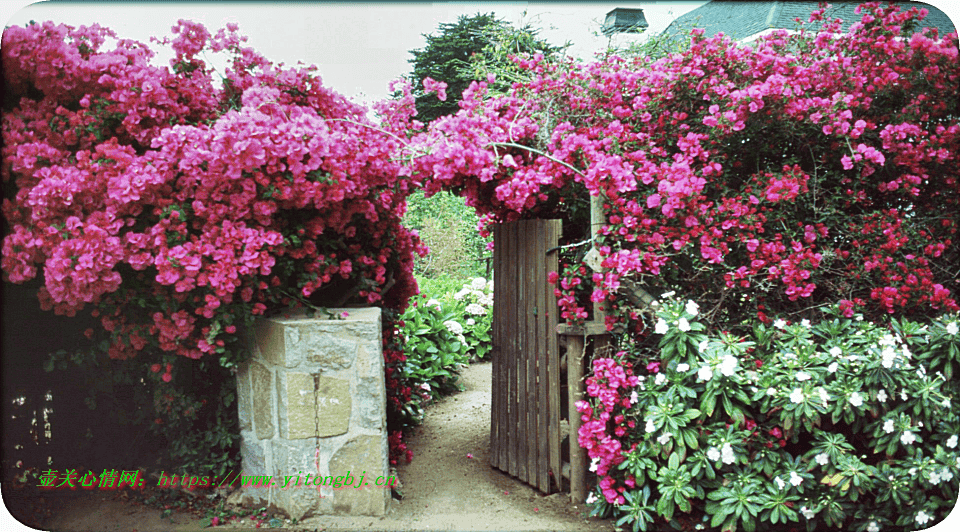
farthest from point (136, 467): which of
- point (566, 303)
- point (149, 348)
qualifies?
point (566, 303)

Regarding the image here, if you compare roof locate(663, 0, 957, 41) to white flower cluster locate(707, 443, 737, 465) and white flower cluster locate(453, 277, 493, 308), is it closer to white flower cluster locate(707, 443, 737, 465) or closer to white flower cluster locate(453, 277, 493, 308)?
white flower cluster locate(707, 443, 737, 465)

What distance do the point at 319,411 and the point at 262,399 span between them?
0.95 ft

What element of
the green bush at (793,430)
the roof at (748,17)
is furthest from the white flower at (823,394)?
the roof at (748,17)

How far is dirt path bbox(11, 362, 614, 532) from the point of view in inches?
102

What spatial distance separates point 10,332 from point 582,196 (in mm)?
2893

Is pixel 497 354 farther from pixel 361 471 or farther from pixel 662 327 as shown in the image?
pixel 662 327

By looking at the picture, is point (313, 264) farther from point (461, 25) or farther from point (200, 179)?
point (461, 25)

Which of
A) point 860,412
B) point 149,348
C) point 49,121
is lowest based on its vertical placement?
point 860,412

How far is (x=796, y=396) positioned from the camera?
7.29 ft

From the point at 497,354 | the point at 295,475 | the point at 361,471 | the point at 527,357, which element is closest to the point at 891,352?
the point at 527,357

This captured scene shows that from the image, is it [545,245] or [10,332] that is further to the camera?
[545,245]

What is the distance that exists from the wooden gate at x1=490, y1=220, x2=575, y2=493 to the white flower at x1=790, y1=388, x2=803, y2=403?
1.10m

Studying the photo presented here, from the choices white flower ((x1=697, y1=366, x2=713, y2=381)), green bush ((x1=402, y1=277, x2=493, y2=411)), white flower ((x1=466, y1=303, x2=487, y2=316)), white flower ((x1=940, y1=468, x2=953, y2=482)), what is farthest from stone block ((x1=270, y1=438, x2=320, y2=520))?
white flower ((x1=466, y1=303, x2=487, y2=316))

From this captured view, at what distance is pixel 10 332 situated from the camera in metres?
2.74
